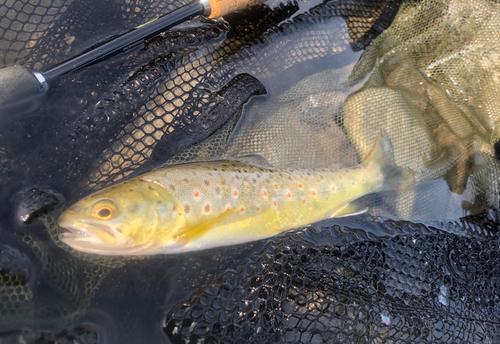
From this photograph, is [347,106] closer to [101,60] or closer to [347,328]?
[347,328]

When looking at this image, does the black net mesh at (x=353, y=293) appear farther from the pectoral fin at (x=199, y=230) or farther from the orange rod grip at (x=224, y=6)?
the orange rod grip at (x=224, y=6)

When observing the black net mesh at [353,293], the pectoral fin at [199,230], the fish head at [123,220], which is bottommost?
the black net mesh at [353,293]

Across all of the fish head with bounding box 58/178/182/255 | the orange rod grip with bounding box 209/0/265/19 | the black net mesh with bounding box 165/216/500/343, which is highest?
the orange rod grip with bounding box 209/0/265/19

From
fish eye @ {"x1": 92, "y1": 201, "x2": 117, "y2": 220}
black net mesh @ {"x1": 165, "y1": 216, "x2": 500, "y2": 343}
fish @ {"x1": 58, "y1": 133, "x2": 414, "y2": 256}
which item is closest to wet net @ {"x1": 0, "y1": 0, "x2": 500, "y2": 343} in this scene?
black net mesh @ {"x1": 165, "y1": 216, "x2": 500, "y2": 343}

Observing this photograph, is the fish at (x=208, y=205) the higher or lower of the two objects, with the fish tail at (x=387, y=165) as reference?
higher

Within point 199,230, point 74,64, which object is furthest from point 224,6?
point 199,230

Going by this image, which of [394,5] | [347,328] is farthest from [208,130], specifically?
[394,5]

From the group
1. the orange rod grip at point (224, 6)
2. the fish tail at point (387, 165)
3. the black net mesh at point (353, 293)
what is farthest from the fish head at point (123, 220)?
the fish tail at point (387, 165)

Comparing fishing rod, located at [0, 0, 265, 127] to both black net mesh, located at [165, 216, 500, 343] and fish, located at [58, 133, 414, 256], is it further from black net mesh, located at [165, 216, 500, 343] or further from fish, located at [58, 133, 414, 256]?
black net mesh, located at [165, 216, 500, 343]
